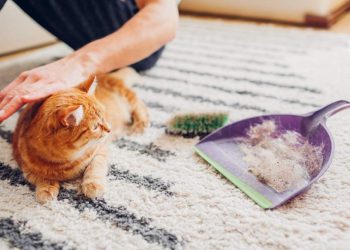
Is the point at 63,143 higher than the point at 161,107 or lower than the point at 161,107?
higher

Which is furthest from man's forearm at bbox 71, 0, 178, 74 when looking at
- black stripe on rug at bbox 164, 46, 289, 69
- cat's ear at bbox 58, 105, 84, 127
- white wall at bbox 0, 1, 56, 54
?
white wall at bbox 0, 1, 56, 54

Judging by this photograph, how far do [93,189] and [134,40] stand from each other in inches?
17.1

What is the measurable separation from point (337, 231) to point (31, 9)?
3.37 ft

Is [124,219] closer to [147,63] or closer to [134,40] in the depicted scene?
[134,40]

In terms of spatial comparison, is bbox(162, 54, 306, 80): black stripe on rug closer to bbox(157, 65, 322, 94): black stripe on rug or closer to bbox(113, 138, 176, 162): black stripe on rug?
bbox(157, 65, 322, 94): black stripe on rug

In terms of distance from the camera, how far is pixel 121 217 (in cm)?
66

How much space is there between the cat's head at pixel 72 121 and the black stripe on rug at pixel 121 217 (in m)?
0.09

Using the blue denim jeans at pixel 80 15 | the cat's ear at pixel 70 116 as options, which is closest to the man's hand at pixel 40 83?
the cat's ear at pixel 70 116

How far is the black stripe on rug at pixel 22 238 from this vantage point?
60 cm

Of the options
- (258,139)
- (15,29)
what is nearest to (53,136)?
(258,139)

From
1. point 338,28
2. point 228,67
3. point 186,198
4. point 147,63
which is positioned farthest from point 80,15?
point 338,28

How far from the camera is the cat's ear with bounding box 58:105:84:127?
659 mm

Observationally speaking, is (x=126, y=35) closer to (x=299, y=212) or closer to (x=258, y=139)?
(x=258, y=139)

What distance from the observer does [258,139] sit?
82 centimetres
